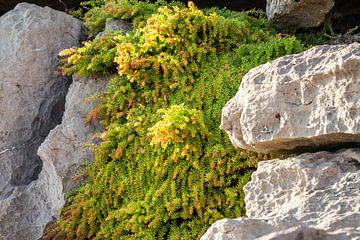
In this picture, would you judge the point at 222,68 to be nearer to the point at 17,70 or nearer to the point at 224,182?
the point at 224,182

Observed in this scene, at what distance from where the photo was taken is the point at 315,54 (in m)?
3.32

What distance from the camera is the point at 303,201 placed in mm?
2840

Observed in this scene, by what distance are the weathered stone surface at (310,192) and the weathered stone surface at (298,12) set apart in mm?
2522

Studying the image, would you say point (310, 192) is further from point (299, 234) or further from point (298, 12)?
point (298, 12)

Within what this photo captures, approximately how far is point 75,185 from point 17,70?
1802 millimetres

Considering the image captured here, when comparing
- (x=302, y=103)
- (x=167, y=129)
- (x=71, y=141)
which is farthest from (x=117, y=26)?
(x=302, y=103)

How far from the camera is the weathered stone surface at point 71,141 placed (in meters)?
5.12

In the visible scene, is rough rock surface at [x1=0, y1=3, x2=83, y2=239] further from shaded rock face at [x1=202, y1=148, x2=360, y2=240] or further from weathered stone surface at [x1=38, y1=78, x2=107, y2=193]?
shaded rock face at [x1=202, y1=148, x2=360, y2=240]

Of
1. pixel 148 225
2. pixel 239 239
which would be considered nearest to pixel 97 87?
pixel 148 225

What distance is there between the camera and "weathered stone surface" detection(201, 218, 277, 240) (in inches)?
95.2

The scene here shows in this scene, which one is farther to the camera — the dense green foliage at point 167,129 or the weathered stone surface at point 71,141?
the weathered stone surface at point 71,141

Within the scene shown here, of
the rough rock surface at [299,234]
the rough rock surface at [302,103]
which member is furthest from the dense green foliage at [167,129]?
the rough rock surface at [299,234]

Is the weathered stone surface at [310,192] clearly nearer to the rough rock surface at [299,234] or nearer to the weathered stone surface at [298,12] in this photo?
the rough rock surface at [299,234]

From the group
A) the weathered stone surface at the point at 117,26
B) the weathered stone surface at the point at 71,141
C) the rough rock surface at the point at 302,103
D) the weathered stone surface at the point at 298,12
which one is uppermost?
the weathered stone surface at the point at 117,26
